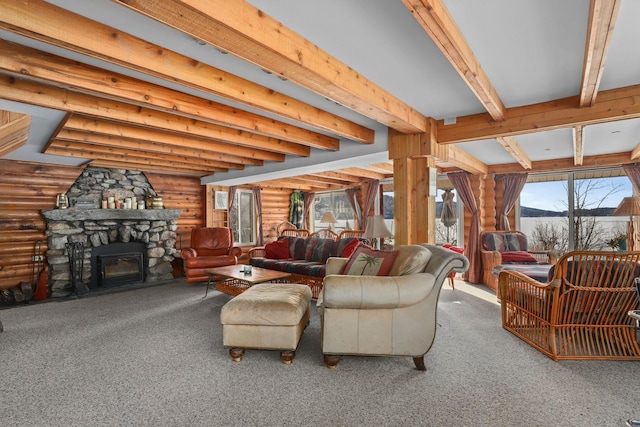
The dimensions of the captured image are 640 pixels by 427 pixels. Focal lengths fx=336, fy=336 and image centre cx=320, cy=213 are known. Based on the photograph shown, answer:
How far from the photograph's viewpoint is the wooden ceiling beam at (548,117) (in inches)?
114

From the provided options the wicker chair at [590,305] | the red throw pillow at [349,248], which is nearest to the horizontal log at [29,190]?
the red throw pillow at [349,248]

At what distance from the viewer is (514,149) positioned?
4410 millimetres

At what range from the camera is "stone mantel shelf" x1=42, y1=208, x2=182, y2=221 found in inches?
213

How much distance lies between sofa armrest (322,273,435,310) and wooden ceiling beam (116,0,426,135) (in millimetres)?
1434

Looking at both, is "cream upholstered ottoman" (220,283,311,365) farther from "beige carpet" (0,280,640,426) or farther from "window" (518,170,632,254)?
"window" (518,170,632,254)

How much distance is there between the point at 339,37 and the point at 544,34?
125 centimetres

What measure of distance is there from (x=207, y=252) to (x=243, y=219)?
2495 mm

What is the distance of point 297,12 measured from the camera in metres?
1.80

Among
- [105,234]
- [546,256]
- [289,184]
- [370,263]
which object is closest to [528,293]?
A: [370,263]

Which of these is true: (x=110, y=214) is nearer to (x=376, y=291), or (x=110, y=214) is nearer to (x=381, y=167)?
(x=381, y=167)

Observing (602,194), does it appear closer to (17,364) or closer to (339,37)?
(339,37)

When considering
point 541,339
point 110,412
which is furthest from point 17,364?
point 541,339

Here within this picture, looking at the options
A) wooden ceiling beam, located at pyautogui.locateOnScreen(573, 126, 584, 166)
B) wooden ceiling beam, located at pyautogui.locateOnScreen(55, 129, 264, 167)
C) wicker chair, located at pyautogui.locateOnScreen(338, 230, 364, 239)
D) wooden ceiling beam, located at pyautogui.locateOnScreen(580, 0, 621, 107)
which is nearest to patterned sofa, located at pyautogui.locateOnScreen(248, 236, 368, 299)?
wicker chair, located at pyautogui.locateOnScreen(338, 230, 364, 239)

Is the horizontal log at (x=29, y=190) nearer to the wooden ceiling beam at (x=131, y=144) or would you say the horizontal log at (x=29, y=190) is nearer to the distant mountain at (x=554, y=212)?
the wooden ceiling beam at (x=131, y=144)
